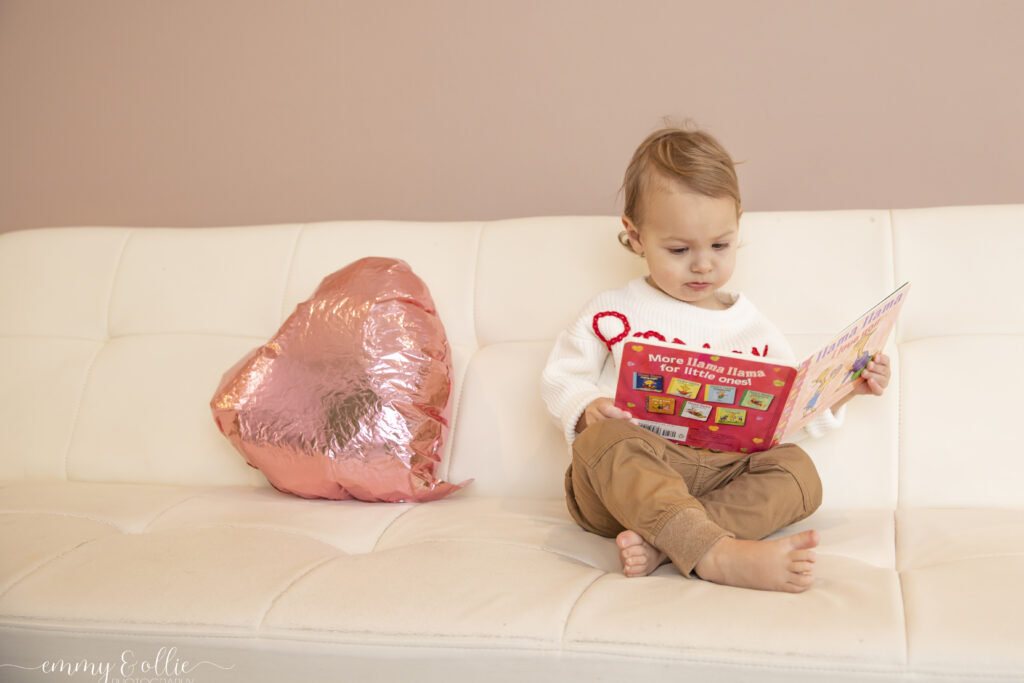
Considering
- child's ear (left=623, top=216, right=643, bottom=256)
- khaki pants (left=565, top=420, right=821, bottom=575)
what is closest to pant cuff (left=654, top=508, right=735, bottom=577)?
khaki pants (left=565, top=420, right=821, bottom=575)

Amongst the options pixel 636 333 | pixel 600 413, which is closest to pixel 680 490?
pixel 600 413

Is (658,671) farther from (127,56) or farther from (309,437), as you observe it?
(127,56)

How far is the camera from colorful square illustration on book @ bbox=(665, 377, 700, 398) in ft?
4.02

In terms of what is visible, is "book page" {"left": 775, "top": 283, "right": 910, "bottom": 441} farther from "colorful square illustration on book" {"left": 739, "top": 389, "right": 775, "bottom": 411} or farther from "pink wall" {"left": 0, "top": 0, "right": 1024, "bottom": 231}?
"pink wall" {"left": 0, "top": 0, "right": 1024, "bottom": 231}

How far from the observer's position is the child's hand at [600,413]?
130 cm

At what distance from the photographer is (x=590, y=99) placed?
217 cm

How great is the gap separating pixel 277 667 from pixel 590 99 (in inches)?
59.8

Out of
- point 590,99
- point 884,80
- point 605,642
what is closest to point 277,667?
point 605,642

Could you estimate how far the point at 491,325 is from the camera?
5.91ft

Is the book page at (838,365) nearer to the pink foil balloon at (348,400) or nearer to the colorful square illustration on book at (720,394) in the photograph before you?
the colorful square illustration on book at (720,394)

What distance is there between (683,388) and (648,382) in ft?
0.16

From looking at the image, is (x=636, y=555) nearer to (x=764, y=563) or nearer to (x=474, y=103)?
(x=764, y=563)

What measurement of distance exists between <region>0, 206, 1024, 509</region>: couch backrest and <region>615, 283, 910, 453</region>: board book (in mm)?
231

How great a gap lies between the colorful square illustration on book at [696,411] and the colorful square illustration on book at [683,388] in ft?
0.06
